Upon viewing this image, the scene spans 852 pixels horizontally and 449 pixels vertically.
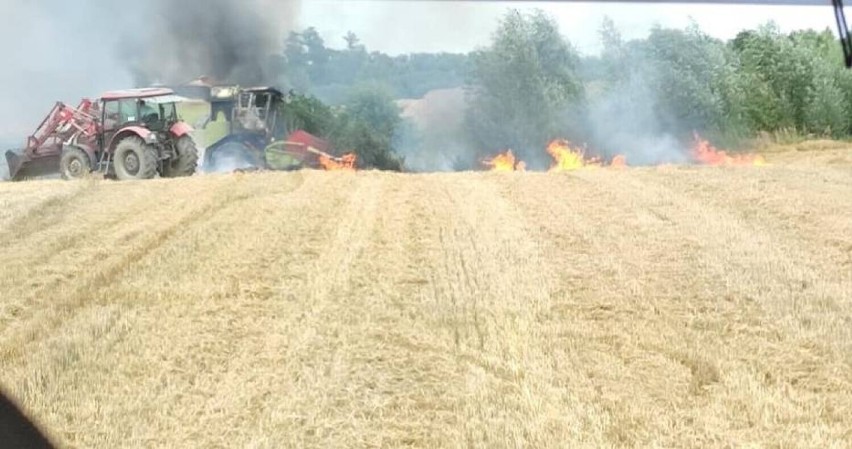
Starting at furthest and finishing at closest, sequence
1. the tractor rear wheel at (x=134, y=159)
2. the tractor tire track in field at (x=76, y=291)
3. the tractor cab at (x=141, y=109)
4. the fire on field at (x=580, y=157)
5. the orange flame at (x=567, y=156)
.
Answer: the orange flame at (x=567, y=156) < the fire on field at (x=580, y=157) < the tractor rear wheel at (x=134, y=159) < the tractor cab at (x=141, y=109) < the tractor tire track in field at (x=76, y=291)

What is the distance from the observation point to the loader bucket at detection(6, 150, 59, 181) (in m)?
5.30

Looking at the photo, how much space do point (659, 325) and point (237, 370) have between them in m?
1.57

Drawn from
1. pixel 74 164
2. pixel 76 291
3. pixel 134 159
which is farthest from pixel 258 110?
pixel 76 291

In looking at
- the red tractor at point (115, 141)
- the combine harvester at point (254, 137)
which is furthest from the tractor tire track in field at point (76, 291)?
the combine harvester at point (254, 137)

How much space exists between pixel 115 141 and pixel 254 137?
1068 mm

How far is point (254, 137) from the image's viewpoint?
654 cm

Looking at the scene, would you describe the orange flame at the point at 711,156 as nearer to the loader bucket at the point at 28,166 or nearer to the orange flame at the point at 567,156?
A: the orange flame at the point at 567,156

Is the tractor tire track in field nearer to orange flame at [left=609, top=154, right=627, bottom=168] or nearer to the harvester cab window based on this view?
the harvester cab window

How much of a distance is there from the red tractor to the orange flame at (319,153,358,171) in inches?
43.7

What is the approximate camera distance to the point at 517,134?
878cm

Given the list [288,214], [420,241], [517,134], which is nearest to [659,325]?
[420,241]

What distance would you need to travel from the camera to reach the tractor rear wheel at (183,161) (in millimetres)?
5988

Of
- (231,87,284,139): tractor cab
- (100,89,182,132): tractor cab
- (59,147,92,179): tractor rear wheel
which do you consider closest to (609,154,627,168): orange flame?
(231,87,284,139): tractor cab

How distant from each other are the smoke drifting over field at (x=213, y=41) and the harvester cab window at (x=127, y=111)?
0.15 meters
